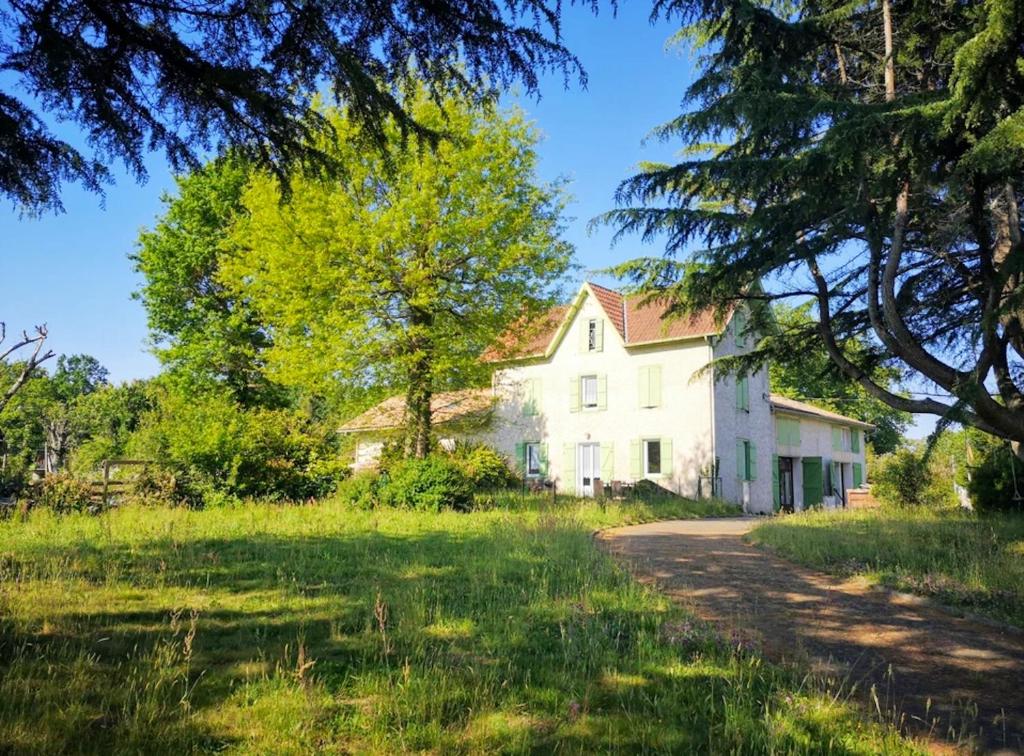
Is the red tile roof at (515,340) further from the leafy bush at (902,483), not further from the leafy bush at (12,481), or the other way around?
the leafy bush at (902,483)

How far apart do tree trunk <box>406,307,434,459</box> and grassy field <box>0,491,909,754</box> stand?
30.3 ft

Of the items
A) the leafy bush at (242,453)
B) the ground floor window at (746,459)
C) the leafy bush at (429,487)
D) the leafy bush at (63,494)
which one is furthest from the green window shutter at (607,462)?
the leafy bush at (63,494)

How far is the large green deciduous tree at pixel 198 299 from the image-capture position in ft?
81.8

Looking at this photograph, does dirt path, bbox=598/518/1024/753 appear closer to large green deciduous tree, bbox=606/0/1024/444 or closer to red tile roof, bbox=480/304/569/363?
large green deciduous tree, bbox=606/0/1024/444

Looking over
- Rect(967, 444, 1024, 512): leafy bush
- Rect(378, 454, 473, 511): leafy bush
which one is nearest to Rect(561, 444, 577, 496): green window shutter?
Rect(378, 454, 473, 511): leafy bush

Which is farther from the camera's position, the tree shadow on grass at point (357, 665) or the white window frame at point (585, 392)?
the white window frame at point (585, 392)

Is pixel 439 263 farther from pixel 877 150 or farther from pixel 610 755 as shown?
pixel 610 755

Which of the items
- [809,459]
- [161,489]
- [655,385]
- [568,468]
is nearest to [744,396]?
[655,385]

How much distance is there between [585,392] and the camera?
27.9 metres

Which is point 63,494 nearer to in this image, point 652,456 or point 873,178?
point 873,178

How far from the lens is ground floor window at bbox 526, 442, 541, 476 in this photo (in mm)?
28516

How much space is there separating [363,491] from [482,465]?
3389 mm

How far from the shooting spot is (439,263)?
16.8m

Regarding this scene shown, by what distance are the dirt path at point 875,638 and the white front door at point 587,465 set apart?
17684 millimetres
